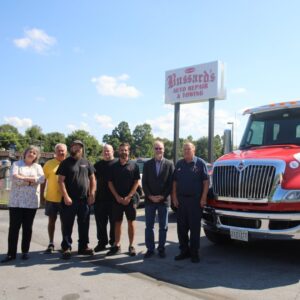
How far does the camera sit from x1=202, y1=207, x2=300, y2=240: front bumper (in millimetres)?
5496

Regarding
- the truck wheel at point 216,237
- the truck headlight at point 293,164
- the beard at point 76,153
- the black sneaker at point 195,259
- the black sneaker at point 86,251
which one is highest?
the beard at point 76,153

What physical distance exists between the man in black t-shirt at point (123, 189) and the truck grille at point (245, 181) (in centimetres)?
144

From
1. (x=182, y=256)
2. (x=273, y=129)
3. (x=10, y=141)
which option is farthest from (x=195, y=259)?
(x=10, y=141)

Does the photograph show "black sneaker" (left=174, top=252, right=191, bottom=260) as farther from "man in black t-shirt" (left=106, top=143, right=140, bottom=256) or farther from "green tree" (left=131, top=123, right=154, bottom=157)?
"green tree" (left=131, top=123, right=154, bottom=157)

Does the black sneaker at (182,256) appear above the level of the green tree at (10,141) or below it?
below

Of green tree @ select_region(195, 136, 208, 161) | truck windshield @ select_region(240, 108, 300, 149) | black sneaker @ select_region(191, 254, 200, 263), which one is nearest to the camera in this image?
black sneaker @ select_region(191, 254, 200, 263)

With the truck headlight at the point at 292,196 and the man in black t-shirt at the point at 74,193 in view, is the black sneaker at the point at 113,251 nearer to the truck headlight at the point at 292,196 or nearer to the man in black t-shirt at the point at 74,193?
the man in black t-shirt at the point at 74,193

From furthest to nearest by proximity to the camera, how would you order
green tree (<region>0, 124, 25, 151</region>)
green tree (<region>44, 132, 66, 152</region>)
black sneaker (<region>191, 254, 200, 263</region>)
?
green tree (<region>44, 132, 66, 152</region>)
green tree (<region>0, 124, 25, 151</region>)
black sneaker (<region>191, 254, 200, 263</region>)

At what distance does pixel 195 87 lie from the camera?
76.0 ft

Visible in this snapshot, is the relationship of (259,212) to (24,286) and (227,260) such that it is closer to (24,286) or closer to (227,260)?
(227,260)

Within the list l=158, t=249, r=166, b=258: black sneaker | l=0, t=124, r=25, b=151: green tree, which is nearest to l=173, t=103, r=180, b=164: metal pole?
l=158, t=249, r=166, b=258: black sneaker

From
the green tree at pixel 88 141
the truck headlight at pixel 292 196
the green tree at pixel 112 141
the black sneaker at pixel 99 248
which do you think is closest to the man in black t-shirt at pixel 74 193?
the black sneaker at pixel 99 248

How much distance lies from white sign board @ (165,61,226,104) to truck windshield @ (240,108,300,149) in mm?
14755

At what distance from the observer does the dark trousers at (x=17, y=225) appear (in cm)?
643
